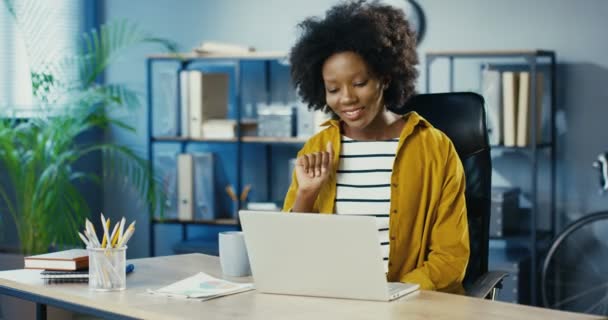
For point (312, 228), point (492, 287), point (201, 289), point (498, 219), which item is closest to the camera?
point (312, 228)

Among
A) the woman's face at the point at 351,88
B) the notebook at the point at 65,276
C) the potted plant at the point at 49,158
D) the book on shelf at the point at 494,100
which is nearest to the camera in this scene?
the notebook at the point at 65,276

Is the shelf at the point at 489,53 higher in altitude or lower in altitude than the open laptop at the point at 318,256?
higher

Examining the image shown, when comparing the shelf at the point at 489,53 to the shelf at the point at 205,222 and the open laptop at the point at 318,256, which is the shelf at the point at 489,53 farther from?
the open laptop at the point at 318,256

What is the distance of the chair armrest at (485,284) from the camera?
7.38 ft

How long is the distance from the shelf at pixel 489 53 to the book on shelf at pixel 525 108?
9cm

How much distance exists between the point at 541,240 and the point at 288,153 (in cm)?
138

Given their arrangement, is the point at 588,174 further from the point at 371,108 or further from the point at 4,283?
the point at 4,283

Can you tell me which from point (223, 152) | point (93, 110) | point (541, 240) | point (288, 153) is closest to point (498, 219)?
point (541, 240)

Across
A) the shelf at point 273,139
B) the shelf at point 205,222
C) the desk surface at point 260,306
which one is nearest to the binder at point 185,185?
the shelf at point 205,222

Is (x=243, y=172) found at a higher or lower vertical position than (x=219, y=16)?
lower

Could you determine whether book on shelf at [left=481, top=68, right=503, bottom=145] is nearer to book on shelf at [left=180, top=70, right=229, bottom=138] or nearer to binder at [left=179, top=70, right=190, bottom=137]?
book on shelf at [left=180, top=70, right=229, bottom=138]

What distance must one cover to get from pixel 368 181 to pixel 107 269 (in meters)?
0.72

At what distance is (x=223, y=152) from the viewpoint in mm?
5234

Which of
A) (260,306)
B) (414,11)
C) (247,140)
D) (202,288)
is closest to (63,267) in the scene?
(202,288)
